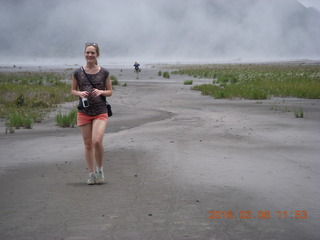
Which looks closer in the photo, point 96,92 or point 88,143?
point 96,92

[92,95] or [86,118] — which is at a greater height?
[92,95]

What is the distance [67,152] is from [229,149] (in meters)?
3.37

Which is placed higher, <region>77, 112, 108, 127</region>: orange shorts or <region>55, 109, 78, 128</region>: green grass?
<region>77, 112, 108, 127</region>: orange shorts

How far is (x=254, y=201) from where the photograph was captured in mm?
6312

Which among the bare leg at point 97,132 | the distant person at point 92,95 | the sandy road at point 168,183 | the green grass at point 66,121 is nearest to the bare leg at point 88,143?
the distant person at point 92,95

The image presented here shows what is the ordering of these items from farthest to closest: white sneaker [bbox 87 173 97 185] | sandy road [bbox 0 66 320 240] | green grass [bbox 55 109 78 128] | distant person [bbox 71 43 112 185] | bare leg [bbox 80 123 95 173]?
green grass [bbox 55 109 78 128], white sneaker [bbox 87 173 97 185], bare leg [bbox 80 123 95 173], distant person [bbox 71 43 112 185], sandy road [bbox 0 66 320 240]

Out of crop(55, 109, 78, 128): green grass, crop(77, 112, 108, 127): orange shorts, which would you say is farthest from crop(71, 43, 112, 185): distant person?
crop(55, 109, 78, 128): green grass

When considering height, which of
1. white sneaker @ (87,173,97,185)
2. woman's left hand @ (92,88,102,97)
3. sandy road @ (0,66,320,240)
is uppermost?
woman's left hand @ (92,88,102,97)

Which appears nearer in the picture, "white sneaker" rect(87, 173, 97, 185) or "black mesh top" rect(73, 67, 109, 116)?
"black mesh top" rect(73, 67, 109, 116)

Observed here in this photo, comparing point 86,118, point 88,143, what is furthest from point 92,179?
point 86,118

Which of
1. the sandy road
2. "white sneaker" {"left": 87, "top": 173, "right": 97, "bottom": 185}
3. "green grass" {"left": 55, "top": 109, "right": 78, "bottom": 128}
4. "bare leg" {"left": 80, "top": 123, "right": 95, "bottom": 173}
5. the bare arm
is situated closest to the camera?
the sandy road

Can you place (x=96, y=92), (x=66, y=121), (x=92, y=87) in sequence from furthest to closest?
(x=66, y=121) < (x=92, y=87) < (x=96, y=92)

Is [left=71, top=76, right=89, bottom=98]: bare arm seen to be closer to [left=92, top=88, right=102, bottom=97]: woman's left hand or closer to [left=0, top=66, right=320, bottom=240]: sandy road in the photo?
[left=92, top=88, right=102, bottom=97]: woman's left hand

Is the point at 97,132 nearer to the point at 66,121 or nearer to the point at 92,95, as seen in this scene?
the point at 92,95
